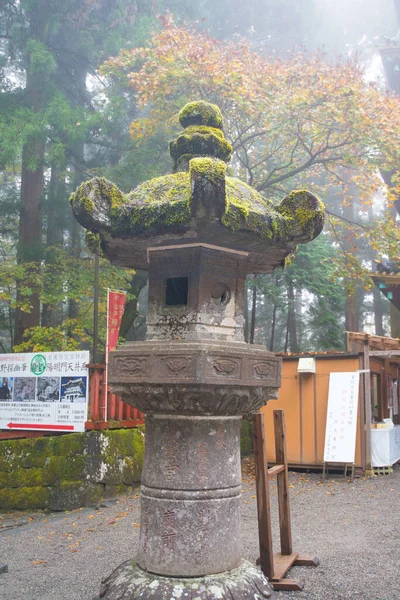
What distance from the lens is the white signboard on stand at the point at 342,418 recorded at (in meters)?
10.8

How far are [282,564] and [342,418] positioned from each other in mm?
6340

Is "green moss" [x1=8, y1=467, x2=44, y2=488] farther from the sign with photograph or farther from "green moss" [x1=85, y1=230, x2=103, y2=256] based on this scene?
"green moss" [x1=85, y1=230, x2=103, y2=256]

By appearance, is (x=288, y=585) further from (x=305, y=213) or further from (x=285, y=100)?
(x=285, y=100)

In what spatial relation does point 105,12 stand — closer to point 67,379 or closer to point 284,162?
point 284,162

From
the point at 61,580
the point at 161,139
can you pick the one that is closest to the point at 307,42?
the point at 161,139

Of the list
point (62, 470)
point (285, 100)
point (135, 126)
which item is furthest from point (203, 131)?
point (135, 126)

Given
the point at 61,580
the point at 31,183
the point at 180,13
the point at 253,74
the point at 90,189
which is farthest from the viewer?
the point at 180,13

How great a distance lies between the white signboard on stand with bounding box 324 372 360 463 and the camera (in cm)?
1077

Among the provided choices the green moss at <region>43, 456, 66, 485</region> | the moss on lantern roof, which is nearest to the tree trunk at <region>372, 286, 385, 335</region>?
the green moss at <region>43, 456, 66, 485</region>

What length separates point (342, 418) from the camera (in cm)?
1105

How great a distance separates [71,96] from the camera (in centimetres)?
1583

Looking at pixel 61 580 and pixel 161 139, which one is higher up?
pixel 161 139

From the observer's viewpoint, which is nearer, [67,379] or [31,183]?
[67,379]

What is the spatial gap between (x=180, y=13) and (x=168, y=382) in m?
17.0
